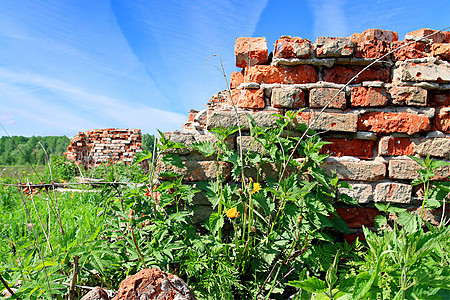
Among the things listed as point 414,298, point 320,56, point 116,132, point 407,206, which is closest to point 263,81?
point 320,56

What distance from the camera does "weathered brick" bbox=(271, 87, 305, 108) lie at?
2.13 meters

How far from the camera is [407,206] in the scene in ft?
7.06

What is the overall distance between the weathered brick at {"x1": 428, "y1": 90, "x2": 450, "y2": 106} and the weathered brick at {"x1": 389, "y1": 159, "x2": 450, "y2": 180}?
0.52 metres

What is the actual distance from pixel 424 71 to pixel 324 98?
835 millimetres

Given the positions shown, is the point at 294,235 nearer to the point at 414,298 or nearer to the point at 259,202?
the point at 259,202

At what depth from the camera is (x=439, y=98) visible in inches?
86.7

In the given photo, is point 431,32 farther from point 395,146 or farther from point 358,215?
point 358,215

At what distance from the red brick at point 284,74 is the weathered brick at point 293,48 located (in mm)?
98

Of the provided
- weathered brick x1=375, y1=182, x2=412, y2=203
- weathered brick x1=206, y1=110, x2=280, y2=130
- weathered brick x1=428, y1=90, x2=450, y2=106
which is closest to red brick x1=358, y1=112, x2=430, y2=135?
weathered brick x1=428, y1=90, x2=450, y2=106

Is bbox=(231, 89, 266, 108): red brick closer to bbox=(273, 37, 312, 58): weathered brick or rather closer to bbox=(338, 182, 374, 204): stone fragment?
bbox=(273, 37, 312, 58): weathered brick

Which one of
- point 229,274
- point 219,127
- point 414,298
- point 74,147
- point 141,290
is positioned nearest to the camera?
point 414,298

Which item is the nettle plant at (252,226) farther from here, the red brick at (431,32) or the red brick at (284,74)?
the red brick at (431,32)

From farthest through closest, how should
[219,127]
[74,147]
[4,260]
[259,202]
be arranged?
[74,147], [219,127], [4,260], [259,202]

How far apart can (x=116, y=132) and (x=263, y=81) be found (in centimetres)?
1061
